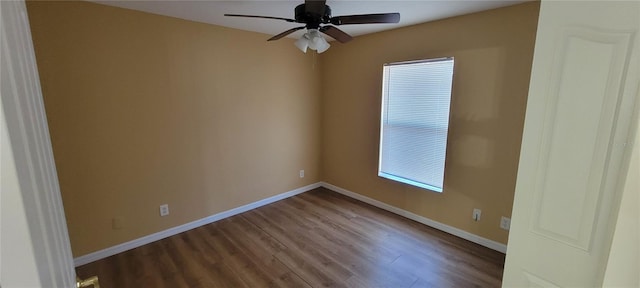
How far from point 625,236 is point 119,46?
3385 millimetres

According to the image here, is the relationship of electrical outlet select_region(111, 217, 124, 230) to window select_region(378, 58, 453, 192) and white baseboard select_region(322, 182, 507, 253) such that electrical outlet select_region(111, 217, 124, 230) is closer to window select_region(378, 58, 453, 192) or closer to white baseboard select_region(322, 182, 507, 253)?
white baseboard select_region(322, 182, 507, 253)

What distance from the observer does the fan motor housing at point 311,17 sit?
1.90 meters

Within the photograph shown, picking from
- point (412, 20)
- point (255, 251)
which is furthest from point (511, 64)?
point (255, 251)

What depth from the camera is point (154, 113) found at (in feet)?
8.75

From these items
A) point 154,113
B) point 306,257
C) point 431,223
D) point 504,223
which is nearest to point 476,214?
point 504,223

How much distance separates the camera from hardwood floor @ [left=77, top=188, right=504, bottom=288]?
7.30 ft

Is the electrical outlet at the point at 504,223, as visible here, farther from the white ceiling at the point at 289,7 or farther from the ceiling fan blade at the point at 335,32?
the ceiling fan blade at the point at 335,32

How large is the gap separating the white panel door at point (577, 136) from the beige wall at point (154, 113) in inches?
115

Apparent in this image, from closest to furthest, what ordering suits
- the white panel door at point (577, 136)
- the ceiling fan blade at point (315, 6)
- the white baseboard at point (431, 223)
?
1. the white panel door at point (577, 136)
2. the ceiling fan blade at point (315, 6)
3. the white baseboard at point (431, 223)

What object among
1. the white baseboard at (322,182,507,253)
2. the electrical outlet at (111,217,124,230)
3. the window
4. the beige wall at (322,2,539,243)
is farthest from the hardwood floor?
the window

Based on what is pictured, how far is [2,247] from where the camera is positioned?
395 millimetres

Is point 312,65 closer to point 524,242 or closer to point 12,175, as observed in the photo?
point 524,242

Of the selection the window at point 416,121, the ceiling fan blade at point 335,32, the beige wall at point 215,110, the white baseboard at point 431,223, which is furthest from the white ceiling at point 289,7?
the white baseboard at point 431,223

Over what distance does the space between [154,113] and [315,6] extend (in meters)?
1.96
